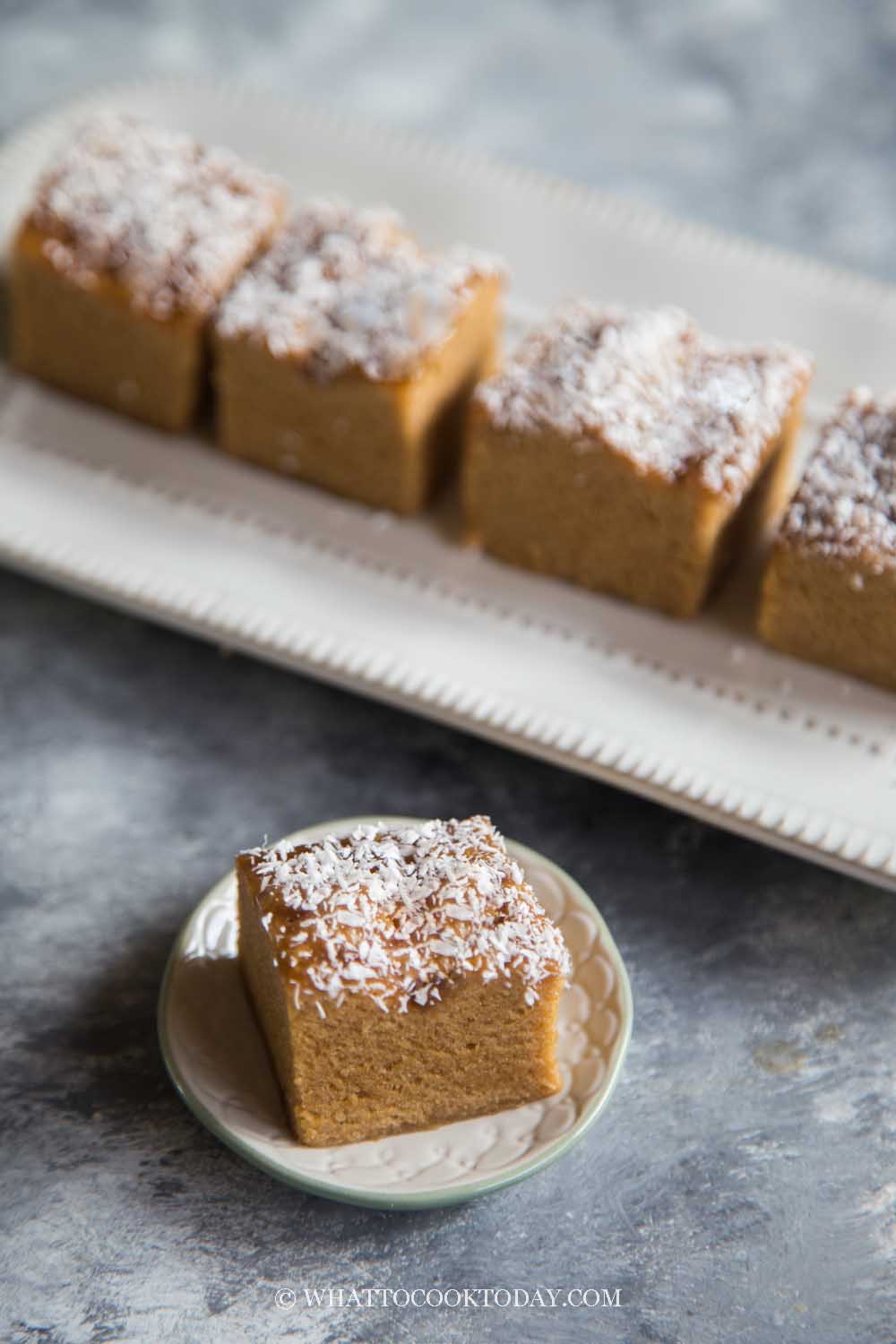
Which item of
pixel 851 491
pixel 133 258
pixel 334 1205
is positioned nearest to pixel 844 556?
pixel 851 491

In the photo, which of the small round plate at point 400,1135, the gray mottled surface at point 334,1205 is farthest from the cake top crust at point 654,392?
the small round plate at point 400,1135

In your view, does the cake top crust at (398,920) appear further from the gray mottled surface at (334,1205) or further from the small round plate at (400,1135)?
the gray mottled surface at (334,1205)

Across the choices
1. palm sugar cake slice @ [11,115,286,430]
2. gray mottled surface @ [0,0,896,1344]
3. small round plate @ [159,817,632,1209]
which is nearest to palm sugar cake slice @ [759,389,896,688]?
gray mottled surface @ [0,0,896,1344]

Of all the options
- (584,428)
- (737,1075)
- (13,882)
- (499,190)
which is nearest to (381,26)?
(499,190)

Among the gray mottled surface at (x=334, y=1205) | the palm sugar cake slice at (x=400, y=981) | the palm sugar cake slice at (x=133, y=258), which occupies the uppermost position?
the palm sugar cake slice at (x=133, y=258)

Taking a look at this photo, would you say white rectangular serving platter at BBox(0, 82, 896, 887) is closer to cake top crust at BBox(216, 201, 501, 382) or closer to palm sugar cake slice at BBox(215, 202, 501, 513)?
palm sugar cake slice at BBox(215, 202, 501, 513)
